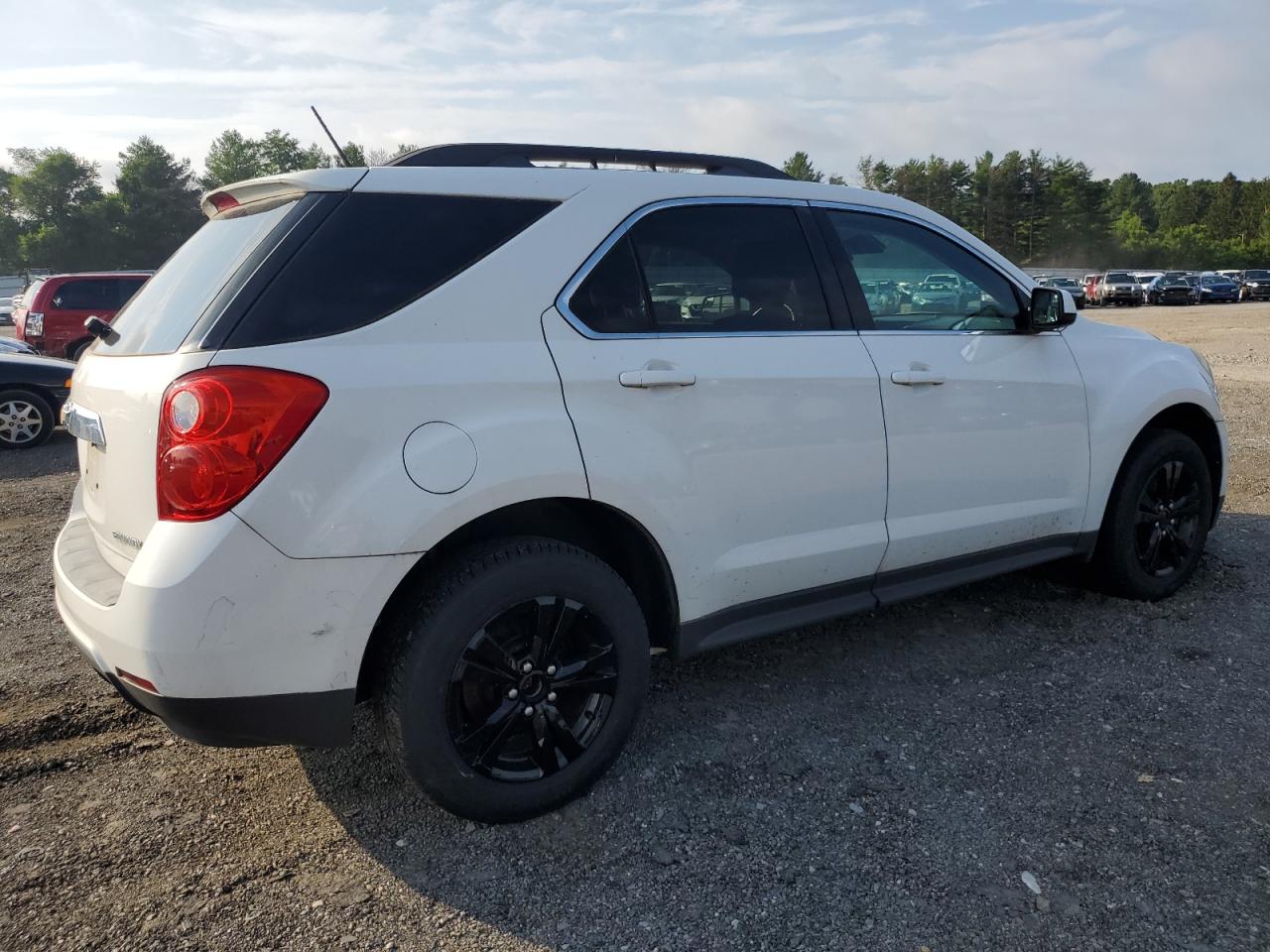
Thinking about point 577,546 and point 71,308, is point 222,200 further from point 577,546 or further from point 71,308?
point 71,308

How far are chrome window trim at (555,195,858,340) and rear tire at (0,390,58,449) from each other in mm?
9141

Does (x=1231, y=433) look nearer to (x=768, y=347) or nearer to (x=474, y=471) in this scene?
(x=768, y=347)

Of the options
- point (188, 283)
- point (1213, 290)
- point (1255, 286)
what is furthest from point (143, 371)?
point (1255, 286)

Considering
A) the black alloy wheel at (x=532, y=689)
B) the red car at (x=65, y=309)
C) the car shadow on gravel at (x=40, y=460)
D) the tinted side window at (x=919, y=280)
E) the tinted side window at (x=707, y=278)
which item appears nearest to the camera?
the black alloy wheel at (x=532, y=689)

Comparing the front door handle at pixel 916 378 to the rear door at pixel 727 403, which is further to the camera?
the front door handle at pixel 916 378

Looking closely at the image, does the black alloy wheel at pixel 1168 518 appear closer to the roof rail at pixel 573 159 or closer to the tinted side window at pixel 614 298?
the roof rail at pixel 573 159

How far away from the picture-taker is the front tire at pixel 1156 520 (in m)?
4.21

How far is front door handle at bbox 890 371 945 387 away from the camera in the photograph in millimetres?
3336

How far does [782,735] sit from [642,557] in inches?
32.9

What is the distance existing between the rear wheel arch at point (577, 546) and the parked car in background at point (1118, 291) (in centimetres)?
5174

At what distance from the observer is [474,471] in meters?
2.47

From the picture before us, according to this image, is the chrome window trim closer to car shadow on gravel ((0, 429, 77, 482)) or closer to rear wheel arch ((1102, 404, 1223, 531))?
rear wheel arch ((1102, 404, 1223, 531))

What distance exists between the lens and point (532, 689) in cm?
265

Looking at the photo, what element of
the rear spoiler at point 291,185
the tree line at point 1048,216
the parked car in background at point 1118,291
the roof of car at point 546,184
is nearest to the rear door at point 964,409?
the roof of car at point 546,184
